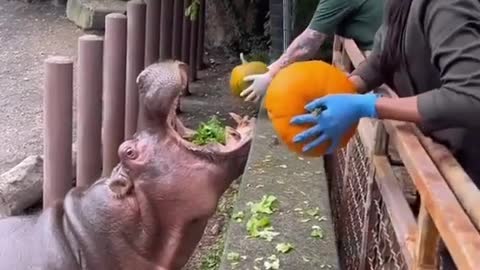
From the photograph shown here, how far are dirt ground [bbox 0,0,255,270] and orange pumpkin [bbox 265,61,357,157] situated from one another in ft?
5.78

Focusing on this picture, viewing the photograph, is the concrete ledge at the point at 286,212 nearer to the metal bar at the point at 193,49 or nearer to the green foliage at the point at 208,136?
the green foliage at the point at 208,136

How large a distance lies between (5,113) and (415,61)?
461 centimetres

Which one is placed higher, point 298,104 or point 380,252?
point 298,104

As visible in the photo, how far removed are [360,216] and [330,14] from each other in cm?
99

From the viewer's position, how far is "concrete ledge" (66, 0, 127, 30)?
25.5 feet

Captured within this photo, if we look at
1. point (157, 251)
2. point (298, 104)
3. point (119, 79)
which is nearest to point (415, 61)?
point (298, 104)

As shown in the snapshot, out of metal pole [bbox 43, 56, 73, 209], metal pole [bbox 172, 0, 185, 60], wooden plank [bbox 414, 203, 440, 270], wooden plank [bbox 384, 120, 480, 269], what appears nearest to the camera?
wooden plank [bbox 384, 120, 480, 269]

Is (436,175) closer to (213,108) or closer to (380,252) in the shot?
(380,252)

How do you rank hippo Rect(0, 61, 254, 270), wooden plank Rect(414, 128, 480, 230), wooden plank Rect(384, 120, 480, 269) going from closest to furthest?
wooden plank Rect(384, 120, 480, 269), wooden plank Rect(414, 128, 480, 230), hippo Rect(0, 61, 254, 270)

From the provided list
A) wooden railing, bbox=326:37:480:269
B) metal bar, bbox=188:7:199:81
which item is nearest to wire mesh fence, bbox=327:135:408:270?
wooden railing, bbox=326:37:480:269

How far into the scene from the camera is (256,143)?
3791 mm

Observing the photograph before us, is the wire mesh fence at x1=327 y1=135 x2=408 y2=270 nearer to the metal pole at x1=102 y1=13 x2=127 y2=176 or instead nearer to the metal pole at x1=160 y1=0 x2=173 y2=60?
the metal pole at x1=102 y1=13 x2=127 y2=176

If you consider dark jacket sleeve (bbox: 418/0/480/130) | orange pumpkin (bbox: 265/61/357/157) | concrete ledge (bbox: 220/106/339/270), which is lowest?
concrete ledge (bbox: 220/106/339/270)

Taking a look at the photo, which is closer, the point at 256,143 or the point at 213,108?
the point at 256,143
